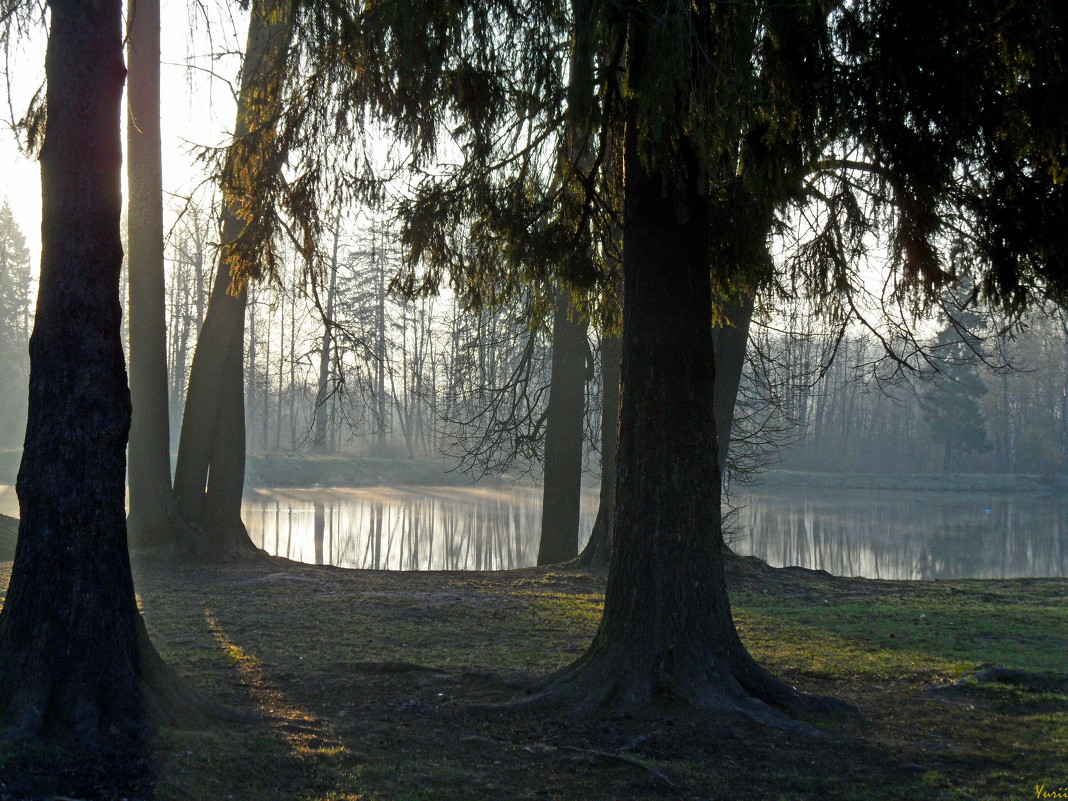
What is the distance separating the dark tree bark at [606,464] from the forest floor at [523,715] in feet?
6.69

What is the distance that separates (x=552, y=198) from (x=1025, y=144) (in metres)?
3.18

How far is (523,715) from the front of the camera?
15.0ft

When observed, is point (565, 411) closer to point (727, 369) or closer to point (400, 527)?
point (727, 369)

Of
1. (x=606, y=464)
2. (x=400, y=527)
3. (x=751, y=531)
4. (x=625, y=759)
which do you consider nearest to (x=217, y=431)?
(x=606, y=464)

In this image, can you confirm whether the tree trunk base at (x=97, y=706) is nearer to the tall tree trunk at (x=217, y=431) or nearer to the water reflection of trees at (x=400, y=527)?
the tall tree trunk at (x=217, y=431)

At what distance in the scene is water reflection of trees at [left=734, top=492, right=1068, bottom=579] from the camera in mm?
19047

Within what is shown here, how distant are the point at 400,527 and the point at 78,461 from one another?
20337mm

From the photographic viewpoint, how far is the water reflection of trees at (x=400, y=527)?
1873 centimetres

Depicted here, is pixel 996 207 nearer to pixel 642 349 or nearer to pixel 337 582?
pixel 642 349

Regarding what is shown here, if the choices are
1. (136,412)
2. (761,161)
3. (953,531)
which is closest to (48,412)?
(761,161)

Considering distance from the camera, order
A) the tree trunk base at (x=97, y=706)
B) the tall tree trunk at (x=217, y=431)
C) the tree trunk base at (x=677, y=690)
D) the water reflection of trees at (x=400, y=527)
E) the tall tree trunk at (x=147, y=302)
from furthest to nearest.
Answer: the water reflection of trees at (x=400, y=527) → the tall tree trunk at (x=217, y=431) → the tall tree trunk at (x=147, y=302) → the tree trunk base at (x=677, y=690) → the tree trunk base at (x=97, y=706)

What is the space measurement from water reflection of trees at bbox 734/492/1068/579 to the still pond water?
0.11 ft

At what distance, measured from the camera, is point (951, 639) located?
720 centimetres

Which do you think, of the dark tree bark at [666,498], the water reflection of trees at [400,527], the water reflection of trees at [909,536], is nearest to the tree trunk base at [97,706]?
the dark tree bark at [666,498]
